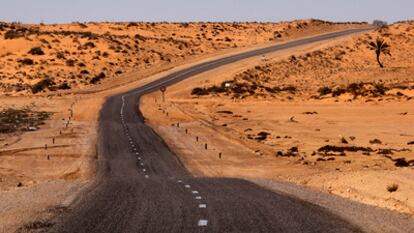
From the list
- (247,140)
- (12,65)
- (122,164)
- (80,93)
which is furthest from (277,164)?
(12,65)

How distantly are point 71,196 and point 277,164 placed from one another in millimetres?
19562

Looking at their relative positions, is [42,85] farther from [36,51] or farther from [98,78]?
[36,51]

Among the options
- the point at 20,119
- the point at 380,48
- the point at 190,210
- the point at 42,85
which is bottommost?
the point at 20,119

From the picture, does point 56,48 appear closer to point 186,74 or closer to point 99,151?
point 186,74

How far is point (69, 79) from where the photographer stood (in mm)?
101938

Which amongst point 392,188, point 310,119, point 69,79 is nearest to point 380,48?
point 310,119

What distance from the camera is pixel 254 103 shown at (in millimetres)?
79250

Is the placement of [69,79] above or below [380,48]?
below

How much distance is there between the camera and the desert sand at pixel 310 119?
1235 inches

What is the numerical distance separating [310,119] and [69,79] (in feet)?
162

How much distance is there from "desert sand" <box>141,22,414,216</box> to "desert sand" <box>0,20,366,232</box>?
24.6 feet

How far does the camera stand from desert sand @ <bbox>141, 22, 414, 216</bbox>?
103 feet

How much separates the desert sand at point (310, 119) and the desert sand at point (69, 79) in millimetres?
7497

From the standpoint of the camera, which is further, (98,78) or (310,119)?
(98,78)
